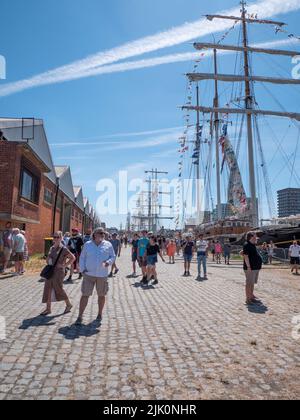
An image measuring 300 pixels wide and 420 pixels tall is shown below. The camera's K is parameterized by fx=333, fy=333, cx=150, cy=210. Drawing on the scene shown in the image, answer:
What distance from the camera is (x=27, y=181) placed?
18.4 metres

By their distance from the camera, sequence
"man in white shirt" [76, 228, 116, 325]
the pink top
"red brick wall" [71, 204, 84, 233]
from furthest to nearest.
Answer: "red brick wall" [71, 204, 84, 233] → the pink top → "man in white shirt" [76, 228, 116, 325]

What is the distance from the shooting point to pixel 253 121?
1369 inches

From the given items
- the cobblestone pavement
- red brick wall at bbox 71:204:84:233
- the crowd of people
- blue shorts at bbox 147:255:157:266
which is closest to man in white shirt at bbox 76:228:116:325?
the crowd of people

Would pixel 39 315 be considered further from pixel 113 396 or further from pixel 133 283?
pixel 133 283

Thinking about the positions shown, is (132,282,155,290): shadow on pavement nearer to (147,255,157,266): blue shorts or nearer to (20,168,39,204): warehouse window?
(147,255,157,266): blue shorts

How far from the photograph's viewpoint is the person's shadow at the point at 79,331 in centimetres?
539

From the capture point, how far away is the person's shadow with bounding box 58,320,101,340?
17.7 feet

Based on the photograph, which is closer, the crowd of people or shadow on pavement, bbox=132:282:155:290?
the crowd of people

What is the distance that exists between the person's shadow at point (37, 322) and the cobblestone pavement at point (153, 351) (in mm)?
18

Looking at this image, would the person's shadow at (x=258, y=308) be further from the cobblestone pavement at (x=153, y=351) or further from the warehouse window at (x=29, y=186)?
the warehouse window at (x=29, y=186)

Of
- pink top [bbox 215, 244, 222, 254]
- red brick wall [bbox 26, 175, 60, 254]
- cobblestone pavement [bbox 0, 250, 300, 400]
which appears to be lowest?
cobblestone pavement [bbox 0, 250, 300, 400]

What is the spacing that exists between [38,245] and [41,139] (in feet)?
22.7

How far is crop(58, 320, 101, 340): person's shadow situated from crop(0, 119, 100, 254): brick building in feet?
33.5
